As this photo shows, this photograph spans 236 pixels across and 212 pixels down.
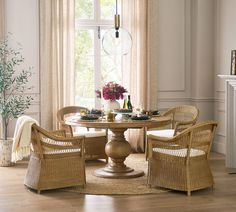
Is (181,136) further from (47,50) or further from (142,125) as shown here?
(47,50)

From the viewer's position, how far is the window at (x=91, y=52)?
7.44m

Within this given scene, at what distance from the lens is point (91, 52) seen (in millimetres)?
7523

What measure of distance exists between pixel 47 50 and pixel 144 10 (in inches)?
61.5

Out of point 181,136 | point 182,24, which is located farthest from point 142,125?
point 182,24

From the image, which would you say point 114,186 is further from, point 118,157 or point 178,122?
point 178,122

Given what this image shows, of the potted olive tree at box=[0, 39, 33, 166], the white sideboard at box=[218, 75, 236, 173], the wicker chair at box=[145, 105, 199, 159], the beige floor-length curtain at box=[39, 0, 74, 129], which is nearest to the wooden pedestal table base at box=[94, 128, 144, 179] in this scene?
the wicker chair at box=[145, 105, 199, 159]

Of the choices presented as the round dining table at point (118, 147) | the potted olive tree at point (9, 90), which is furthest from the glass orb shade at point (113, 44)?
the potted olive tree at point (9, 90)

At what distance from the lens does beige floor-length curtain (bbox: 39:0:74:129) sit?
7.04 metres

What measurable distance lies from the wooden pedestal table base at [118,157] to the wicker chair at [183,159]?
60cm

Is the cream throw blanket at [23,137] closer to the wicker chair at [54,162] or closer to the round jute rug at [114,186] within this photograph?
the wicker chair at [54,162]

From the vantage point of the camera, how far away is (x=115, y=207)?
177 inches

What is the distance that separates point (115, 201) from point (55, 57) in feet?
9.84

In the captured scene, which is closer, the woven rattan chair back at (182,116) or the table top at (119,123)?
the table top at (119,123)

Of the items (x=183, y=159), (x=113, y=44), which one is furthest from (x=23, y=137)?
(x=183, y=159)
